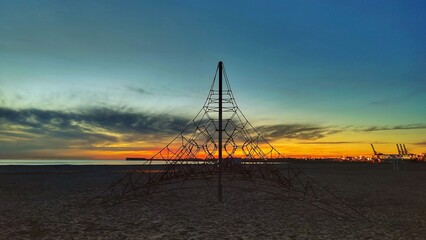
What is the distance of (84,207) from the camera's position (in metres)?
21.2

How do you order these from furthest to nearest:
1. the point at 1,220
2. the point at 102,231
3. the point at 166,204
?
the point at 166,204 < the point at 1,220 < the point at 102,231

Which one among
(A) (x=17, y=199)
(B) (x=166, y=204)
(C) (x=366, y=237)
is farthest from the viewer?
(A) (x=17, y=199)

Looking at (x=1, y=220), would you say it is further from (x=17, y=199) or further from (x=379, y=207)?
(x=379, y=207)

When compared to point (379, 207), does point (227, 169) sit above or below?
above

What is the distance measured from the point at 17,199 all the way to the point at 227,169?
46.1ft

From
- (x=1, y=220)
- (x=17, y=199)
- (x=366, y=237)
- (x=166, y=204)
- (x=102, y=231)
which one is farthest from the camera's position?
(x=17, y=199)

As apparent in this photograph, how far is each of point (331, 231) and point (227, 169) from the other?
25.7ft

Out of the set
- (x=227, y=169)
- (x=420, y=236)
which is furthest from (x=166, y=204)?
(x=420, y=236)

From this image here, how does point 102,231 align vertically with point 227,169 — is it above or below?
below

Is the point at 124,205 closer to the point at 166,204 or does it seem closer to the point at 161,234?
the point at 166,204

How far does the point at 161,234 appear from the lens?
14.2m

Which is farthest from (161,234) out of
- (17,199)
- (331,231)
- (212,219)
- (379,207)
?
(17,199)

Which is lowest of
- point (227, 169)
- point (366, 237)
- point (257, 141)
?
point (366, 237)

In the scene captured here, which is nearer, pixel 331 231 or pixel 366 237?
pixel 366 237
